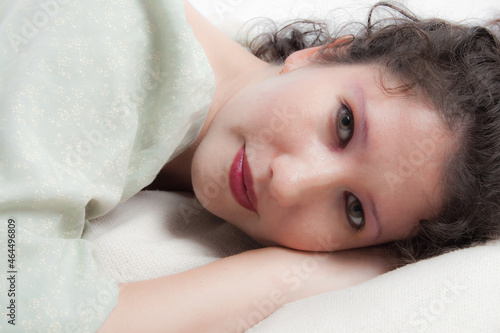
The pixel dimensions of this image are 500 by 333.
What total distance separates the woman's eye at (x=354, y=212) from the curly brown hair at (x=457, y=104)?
10 centimetres

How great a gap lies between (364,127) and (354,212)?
156mm

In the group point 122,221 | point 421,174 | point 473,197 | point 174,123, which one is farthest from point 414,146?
point 122,221

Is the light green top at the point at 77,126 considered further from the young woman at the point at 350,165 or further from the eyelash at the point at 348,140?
the eyelash at the point at 348,140

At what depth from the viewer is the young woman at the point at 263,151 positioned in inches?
28.2

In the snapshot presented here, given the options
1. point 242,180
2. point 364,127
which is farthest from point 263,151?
point 364,127

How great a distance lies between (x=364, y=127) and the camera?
2.65 ft

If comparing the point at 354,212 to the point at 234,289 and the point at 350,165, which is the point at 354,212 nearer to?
the point at 350,165

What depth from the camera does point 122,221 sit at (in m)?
0.91

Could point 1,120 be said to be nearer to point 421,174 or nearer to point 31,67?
point 31,67

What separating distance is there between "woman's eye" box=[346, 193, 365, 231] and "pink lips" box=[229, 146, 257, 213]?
0.54 feet

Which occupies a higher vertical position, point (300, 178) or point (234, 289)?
point (300, 178)

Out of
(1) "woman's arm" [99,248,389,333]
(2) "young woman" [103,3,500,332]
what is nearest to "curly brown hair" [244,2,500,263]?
(2) "young woman" [103,3,500,332]

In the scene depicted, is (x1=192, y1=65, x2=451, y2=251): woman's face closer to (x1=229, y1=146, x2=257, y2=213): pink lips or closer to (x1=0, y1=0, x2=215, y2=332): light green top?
(x1=229, y1=146, x2=257, y2=213): pink lips

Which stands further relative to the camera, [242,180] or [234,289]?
[242,180]
